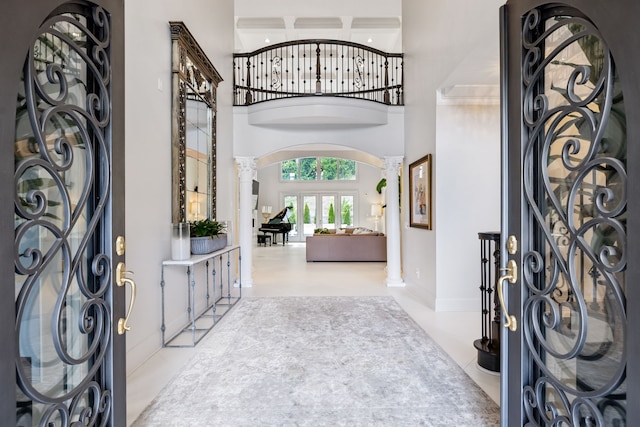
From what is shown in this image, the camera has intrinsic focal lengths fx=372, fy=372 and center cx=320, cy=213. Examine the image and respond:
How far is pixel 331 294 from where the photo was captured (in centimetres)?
562

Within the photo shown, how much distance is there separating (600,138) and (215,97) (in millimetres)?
4806

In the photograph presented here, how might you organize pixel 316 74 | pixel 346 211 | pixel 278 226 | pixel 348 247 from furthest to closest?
pixel 346 211 → pixel 278 226 → pixel 348 247 → pixel 316 74

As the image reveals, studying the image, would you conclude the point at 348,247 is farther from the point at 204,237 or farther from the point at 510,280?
the point at 510,280

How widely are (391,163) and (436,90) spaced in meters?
2.00

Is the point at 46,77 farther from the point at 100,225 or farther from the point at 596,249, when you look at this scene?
the point at 596,249

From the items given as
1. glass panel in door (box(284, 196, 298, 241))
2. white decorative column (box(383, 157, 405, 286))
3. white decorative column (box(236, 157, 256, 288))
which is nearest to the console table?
white decorative column (box(236, 157, 256, 288))

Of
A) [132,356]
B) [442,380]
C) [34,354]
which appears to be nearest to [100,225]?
[34,354]

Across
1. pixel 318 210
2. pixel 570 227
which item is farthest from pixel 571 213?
pixel 318 210

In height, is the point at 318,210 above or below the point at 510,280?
above

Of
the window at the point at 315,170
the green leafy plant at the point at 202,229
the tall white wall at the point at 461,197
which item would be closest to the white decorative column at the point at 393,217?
the tall white wall at the point at 461,197

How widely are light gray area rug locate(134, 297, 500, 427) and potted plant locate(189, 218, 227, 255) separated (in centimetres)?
86

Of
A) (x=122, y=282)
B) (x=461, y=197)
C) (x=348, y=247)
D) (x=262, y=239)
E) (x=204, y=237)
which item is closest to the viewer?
(x=122, y=282)

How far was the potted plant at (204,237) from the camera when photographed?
383 cm

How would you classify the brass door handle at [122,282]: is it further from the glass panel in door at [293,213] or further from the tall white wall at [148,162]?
the glass panel in door at [293,213]
